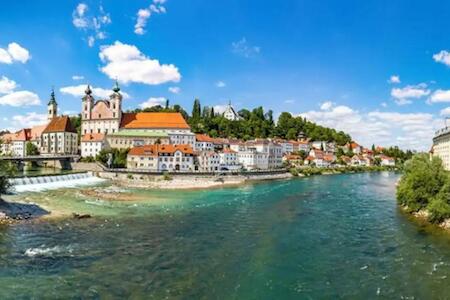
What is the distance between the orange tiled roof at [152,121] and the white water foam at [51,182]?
96.6ft

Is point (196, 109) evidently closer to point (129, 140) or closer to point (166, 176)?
point (129, 140)

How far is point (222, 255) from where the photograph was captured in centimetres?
2259

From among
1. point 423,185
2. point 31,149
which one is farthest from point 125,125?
point 423,185

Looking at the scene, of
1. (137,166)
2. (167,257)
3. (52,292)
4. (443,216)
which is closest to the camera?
(52,292)

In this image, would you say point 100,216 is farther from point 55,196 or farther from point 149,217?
point 55,196

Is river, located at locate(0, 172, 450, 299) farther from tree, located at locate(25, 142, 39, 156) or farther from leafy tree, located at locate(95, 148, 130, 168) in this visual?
tree, located at locate(25, 142, 39, 156)

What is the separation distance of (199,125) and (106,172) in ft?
173

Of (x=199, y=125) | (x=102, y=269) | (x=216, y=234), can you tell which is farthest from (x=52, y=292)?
(x=199, y=125)

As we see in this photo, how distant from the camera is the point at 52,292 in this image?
1666 cm

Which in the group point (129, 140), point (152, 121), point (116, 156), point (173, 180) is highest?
point (152, 121)

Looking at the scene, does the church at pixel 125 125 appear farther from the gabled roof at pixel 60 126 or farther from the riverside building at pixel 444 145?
the riverside building at pixel 444 145

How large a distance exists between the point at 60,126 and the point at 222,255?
77.5 meters

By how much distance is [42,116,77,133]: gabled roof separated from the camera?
3524 inches

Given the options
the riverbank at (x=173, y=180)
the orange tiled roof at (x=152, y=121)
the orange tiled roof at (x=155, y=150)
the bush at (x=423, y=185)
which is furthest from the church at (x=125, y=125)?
the bush at (x=423, y=185)
